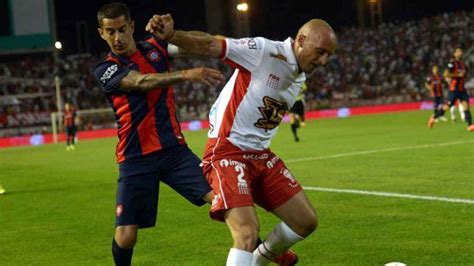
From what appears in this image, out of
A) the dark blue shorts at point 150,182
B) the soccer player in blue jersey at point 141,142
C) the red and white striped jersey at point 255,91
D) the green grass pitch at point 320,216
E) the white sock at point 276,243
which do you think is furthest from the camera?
the green grass pitch at point 320,216

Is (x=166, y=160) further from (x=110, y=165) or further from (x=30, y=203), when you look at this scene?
(x=110, y=165)

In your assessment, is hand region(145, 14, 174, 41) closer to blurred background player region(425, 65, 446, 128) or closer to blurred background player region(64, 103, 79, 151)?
blurred background player region(425, 65, 446, 128)

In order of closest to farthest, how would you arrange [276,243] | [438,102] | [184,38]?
[184,38] < [276,243] < [438,102]

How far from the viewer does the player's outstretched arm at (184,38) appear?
5727mm

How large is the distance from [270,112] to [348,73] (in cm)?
4268

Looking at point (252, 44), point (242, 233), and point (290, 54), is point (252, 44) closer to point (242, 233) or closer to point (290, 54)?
point (290, 54)

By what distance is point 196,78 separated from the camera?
18.7ft

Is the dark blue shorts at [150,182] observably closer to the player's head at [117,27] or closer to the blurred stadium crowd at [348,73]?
the player's head at [117,27]

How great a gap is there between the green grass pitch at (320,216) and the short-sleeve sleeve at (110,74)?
2.11m

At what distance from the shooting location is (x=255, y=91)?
20.2 ft

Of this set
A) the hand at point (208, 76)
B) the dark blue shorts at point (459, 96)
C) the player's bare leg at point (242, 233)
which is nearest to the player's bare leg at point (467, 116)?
the dark blue shorts at point (459, 96)

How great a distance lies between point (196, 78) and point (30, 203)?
8601 millimetres

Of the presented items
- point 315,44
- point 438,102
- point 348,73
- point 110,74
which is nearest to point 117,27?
point 110,74

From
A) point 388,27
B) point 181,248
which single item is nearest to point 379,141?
point 181,248
